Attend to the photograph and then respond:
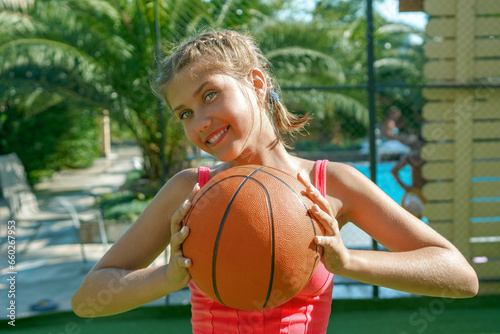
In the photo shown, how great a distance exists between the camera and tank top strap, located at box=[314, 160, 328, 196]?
142 centimetres

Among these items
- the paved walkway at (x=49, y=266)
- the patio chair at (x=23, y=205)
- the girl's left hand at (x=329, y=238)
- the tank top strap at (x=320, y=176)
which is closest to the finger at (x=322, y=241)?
the girl's left hand at (x=329, y=238)

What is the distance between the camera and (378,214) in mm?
1374

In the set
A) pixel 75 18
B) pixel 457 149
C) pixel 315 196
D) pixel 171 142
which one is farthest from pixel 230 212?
pixel 75 18

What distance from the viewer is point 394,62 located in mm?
17203

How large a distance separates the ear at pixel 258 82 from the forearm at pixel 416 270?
0.56m

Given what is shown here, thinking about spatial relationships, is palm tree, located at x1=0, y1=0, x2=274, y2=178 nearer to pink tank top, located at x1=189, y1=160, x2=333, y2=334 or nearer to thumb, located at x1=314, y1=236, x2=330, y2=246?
pink tank top, located at x1=189, y1=160, x2=333, y2=334

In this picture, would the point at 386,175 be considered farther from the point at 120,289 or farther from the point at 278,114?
the point at 120,289

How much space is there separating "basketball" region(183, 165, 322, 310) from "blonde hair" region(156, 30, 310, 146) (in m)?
0.38

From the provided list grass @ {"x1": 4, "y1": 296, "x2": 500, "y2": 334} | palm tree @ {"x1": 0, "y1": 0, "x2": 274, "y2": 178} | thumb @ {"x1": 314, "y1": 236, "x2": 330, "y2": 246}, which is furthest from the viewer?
palm tree @ {"x1": 0, "y1": 0, "x2": 274, "y2": 178}

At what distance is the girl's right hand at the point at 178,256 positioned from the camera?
1153mm

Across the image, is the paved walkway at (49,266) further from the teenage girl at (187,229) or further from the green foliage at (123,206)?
the teenage girl at (187,229)

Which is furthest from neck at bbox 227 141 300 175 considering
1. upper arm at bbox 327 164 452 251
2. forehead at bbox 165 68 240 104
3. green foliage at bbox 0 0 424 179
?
green foliage at bbox 0 0 424 179

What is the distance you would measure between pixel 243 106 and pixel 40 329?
11.5ft

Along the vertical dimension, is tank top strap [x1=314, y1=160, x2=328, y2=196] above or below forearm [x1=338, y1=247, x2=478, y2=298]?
above
